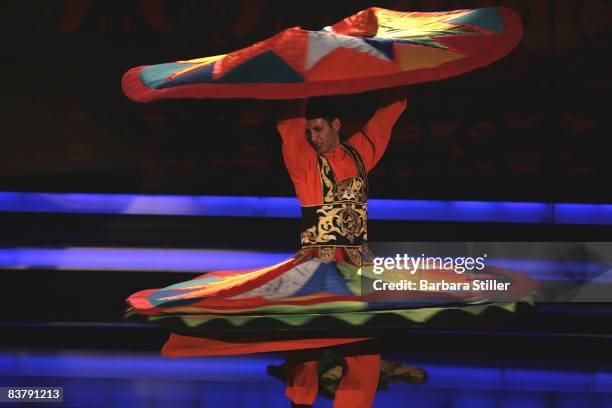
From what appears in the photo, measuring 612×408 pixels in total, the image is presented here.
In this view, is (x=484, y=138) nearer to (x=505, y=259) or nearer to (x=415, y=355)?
(x=505, y=259)

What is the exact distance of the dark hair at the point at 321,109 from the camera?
2.96m

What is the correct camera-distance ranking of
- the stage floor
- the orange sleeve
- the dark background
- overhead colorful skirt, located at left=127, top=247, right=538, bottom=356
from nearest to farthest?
overhead colorful skirt, located at left=127, top=247, right=538, bottom=356 < the orange sleeve < the stage floor < the dark background

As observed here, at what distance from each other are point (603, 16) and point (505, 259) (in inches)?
52.9

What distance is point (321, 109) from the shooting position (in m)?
2.97

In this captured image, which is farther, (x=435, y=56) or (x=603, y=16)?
(x=603, y=16)

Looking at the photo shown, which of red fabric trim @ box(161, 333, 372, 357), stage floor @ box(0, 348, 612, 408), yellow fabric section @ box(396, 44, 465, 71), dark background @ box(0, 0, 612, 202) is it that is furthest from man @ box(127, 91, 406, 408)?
dark background @ box(0, 0, 612, 202)

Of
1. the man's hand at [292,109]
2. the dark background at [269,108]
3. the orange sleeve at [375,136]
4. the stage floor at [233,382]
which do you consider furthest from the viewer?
the dark background at [269,108]

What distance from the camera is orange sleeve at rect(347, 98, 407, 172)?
3096 millimetres

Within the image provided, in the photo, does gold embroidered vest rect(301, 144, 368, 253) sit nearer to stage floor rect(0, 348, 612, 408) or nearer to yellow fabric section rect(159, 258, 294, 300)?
yellow fabric section rect(159, 258, 294, 300)

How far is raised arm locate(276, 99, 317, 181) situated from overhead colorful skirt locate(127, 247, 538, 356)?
0.27 metres

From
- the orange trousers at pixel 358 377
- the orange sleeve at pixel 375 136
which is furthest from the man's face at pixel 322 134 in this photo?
the orange trousers at pixel 358 377

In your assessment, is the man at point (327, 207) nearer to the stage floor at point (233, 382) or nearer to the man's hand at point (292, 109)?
the man's hand at point (292, 109)

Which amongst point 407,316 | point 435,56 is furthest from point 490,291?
point 435,56

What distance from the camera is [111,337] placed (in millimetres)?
4449
